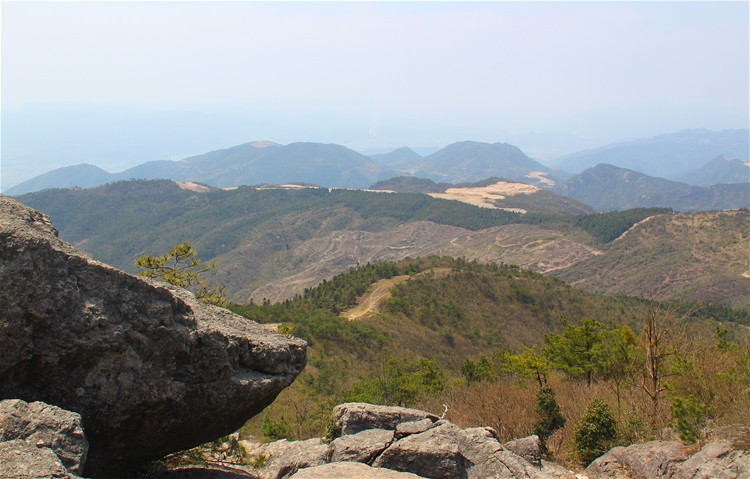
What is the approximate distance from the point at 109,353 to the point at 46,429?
144cm

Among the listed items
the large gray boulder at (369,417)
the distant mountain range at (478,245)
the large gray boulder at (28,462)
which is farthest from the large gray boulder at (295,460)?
the distant mountain range at (478,245)

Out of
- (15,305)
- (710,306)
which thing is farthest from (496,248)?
(15,305)

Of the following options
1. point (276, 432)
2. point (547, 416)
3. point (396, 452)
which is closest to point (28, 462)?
point (396, 452)

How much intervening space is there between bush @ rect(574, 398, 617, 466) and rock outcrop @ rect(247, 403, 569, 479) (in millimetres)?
4929

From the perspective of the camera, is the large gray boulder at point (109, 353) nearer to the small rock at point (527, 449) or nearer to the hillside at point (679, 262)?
the small rock at point (527, 449)

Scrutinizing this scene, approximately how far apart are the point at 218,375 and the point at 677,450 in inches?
468

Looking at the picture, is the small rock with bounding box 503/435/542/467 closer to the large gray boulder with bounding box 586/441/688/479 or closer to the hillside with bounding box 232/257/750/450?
the large gray boulder with bounding box 586/441/688/479

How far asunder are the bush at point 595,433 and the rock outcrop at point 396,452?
493 cm

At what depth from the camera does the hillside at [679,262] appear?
329ft

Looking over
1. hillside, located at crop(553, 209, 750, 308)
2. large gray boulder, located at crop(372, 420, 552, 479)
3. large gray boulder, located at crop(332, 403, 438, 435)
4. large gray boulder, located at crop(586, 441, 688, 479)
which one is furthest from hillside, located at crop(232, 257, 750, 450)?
hillside, located at crop(553, 209, 750, 308)

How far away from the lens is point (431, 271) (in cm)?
8162

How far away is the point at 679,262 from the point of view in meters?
113

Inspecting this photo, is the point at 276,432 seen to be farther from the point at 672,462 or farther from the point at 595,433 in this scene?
the point at 672,462

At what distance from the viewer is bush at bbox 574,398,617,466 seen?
52.1 ft
